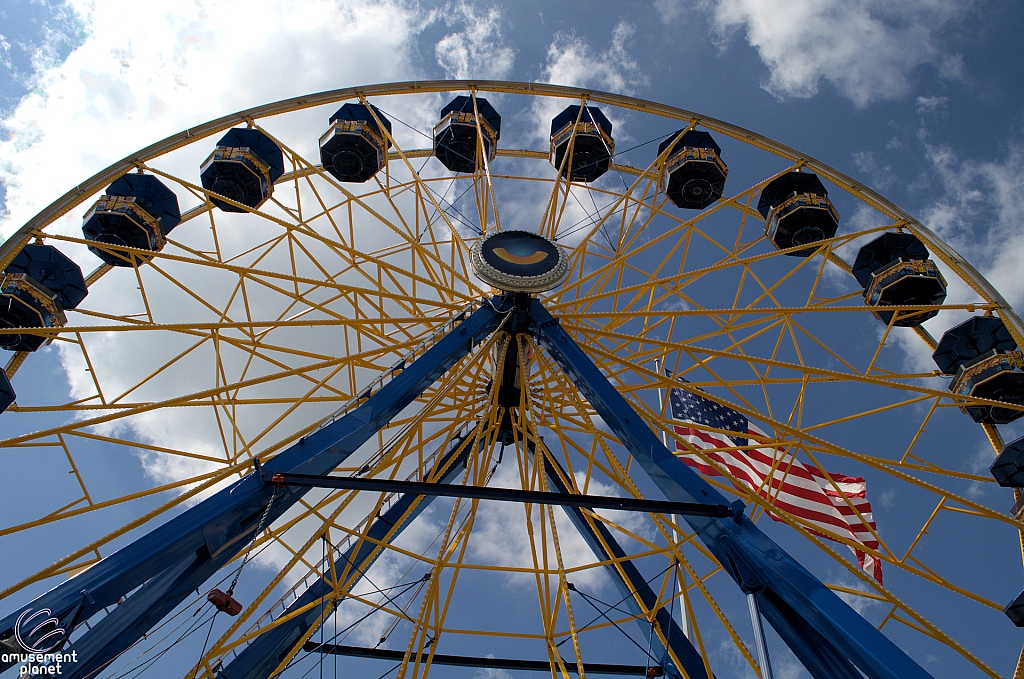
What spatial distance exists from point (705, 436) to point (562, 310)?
14.3 feet

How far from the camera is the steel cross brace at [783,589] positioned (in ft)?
20.5

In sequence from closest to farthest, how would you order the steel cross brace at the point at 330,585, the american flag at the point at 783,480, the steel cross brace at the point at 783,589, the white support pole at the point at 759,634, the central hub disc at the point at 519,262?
the steel cross brace at the point at 783,589, the white support pole at the point at 759,634, the steel cross brace at the point at 330,585, the central hub disc at the point at 519,262, the american flag at the point at 783,480

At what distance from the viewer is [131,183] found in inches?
533

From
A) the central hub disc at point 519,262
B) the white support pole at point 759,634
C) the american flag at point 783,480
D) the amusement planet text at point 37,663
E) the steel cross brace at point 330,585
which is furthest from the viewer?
Result: the american flag at point 783,480

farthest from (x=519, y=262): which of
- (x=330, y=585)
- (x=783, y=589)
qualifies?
(x=783, y=589)

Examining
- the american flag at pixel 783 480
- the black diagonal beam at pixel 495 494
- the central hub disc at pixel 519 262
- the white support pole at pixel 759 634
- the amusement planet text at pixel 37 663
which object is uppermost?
the central hub disc at pixel 519 262

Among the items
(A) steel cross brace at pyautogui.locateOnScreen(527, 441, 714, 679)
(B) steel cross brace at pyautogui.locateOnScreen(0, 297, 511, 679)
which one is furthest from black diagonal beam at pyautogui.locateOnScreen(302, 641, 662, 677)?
(B) steel cross brace at pyautogui.locateOnScreen(0, 297, 511, 679)

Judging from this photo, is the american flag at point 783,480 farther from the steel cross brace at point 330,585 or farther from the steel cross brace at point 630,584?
the steel cross brace at point 330,585

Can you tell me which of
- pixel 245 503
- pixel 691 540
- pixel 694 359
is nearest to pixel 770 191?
pixel 694 359

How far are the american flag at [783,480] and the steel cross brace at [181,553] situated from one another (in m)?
5.77

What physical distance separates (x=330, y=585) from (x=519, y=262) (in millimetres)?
6859

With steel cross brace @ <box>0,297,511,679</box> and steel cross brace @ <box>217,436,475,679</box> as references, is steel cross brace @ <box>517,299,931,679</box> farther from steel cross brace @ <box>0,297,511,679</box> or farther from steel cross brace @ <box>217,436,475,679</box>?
steel cross brace @ <box>217,436,475,679</box>

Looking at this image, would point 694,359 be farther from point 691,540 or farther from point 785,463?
point 691,540

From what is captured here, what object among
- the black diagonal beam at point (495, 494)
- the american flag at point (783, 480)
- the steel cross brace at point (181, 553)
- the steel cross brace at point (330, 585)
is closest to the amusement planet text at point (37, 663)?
the steel cross brace at point (181, 553)
